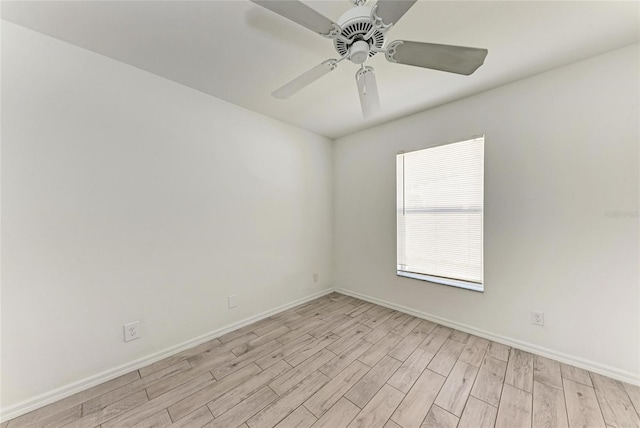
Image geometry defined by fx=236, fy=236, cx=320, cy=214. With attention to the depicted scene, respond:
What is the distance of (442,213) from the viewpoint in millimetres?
2553

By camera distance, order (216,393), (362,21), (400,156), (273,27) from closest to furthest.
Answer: (362,21) < (273,27) < (216,393) < (400,156)

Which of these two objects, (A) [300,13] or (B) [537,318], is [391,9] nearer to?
(A) [300,13]

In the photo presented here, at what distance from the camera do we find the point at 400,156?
2.86 metres

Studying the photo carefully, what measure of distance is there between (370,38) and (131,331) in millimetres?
2548

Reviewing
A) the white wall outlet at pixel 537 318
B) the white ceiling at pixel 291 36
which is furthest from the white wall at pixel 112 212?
the white wall outlet at pixel 537 318

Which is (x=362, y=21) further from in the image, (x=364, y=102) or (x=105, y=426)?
(x=105, y=426)

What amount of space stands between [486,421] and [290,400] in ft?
3.79

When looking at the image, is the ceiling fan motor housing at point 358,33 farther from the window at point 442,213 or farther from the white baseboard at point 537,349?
the white baseboard at point 537,349

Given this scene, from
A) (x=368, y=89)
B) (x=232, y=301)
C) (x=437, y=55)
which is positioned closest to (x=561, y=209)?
(x=437, y=55)

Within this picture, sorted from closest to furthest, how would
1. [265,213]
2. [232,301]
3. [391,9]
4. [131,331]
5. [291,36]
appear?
1. [391,9]
2. [291,36]
3. [131,331]
4. [232,301]
5. [265,213]

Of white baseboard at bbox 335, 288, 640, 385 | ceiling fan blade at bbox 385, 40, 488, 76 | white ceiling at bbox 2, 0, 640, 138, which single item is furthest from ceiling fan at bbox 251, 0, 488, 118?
white baseboard at bbox 335, 288, 640, 385

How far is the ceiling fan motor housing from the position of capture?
1.07 m

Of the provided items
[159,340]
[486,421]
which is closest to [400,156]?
[486,421]

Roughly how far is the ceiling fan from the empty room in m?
0.01
